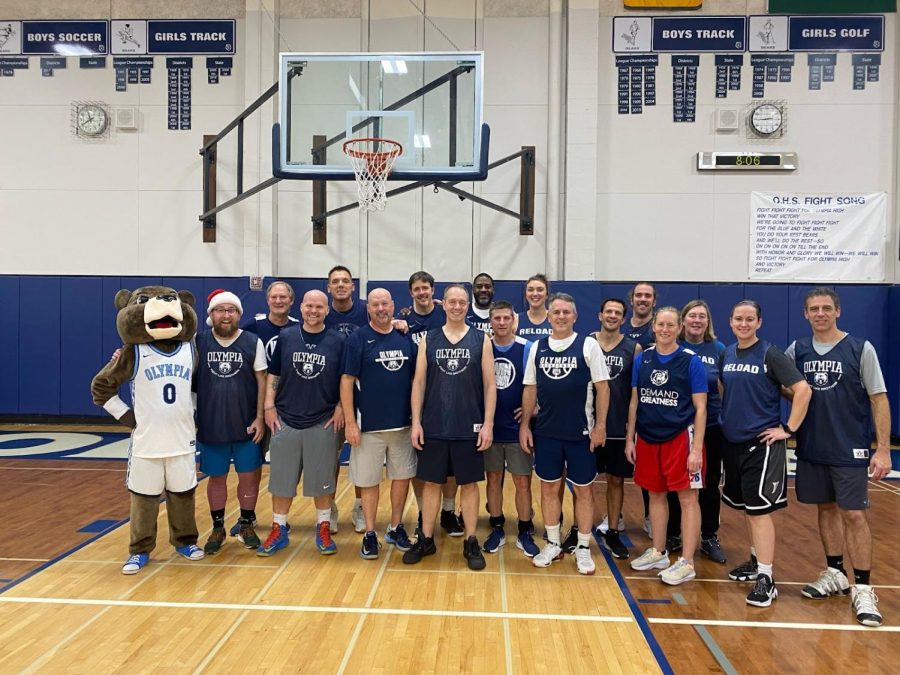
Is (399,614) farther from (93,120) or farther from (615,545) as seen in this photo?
(93,120)

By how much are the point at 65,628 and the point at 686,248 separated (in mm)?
8617

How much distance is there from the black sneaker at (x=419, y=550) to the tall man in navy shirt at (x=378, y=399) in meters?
0.14

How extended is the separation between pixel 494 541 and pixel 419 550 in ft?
2.00

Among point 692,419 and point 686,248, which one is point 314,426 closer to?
point 692,419

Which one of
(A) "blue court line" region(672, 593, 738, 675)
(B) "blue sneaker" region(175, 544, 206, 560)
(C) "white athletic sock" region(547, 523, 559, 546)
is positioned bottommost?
(A) "blue court line" region(672, 593, 738, 675)

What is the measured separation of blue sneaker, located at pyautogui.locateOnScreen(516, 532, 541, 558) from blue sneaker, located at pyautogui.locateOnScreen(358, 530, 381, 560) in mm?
1021

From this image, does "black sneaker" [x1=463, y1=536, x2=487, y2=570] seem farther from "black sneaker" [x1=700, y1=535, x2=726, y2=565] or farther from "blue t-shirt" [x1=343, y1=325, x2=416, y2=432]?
"black sneaker" [x1=700, y1=535, x2=726, y2=565]

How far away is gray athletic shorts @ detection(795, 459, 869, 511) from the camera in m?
3.80

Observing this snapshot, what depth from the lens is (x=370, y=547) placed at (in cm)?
452

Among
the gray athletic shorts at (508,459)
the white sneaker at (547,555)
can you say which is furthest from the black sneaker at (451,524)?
the white sneaker at (547,555)

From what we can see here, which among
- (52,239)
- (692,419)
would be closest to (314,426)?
(692,419)

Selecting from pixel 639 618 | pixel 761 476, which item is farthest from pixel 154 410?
pixel 761 476

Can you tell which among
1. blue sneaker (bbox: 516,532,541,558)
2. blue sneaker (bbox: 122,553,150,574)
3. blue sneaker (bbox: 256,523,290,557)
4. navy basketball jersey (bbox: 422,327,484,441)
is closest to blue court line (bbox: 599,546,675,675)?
blue sneaker (bbox: 516,532,541,558)

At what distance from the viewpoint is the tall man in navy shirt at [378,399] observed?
14.6 feet
